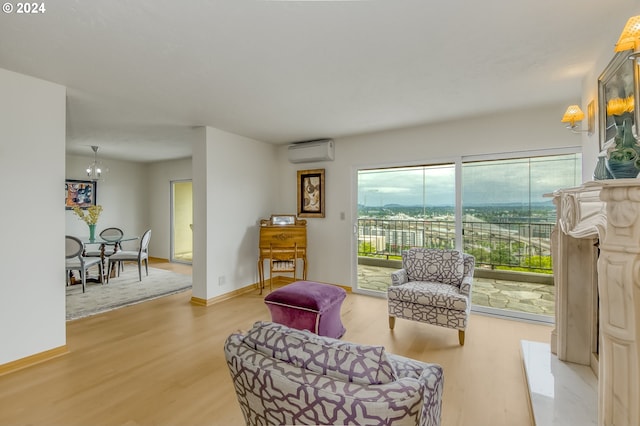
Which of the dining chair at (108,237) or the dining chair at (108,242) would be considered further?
the dining chair at (108,237)

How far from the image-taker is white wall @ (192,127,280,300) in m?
3.99

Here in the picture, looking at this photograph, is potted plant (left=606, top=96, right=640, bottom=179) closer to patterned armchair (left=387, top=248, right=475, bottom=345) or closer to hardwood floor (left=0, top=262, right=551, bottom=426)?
hardwood floor (left=0, top=262, right=551, bottom=426)

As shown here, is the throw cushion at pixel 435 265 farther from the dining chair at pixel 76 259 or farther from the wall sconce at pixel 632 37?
the dining chair at pixel 76 259

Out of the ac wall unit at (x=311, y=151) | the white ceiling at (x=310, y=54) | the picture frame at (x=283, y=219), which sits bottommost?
the picture frame at (x=283, y=219)

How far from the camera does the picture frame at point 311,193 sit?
15.8 feet

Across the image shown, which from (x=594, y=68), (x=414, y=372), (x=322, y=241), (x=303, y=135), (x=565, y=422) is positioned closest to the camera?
(x=414, y=372)

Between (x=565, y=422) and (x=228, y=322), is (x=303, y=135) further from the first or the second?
(x=565, y=422)

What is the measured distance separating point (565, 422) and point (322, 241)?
11.6ft

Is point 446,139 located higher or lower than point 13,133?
higher

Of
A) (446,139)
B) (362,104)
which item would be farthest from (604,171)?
(446,139)

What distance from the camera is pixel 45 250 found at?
2510 mm

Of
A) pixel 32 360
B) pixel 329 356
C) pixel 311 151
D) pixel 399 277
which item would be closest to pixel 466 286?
pixel 399 277

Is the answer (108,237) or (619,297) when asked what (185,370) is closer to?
(619,297)

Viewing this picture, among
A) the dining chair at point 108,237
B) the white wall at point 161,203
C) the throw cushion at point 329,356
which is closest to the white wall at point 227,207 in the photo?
the dining chair at point 108,237
